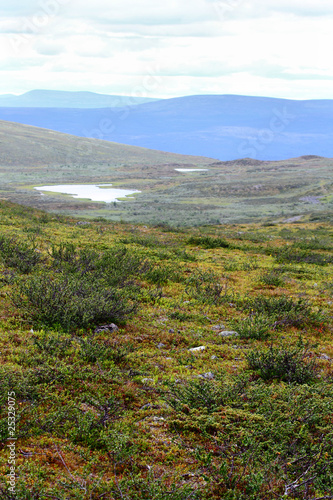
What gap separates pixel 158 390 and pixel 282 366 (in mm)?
1833

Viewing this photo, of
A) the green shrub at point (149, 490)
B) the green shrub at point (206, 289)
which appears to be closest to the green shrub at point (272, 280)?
the green shrub at point (206, 289)

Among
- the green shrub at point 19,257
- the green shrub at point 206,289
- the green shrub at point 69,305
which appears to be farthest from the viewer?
the green shrub at point 19,257

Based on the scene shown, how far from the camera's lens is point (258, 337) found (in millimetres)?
6816

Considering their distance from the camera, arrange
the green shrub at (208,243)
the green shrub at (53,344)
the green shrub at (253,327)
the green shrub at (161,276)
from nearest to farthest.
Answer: the green shrub at (53,344) → the green shrub at (253,327) → the green shrub at (161,276) → the green shrub at (208,243)

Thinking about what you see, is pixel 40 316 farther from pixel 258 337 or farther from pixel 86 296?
pixel 258 337

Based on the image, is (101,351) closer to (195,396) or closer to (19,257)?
(195,396)

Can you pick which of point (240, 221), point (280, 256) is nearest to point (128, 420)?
point (280, 256)

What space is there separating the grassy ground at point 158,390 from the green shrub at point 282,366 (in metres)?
0.02

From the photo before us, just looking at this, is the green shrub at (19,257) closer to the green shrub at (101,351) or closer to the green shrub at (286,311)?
the green shrub at (101,351)

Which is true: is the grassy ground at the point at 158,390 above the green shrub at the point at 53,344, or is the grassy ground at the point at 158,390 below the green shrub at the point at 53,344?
below

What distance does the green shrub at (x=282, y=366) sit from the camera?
5.27 metres

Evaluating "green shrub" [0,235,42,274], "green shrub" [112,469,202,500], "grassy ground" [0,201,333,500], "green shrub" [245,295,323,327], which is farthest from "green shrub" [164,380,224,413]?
"green shrub" [0,235,42,274]

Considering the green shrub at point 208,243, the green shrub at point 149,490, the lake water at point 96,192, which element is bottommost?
the green shrub at point 149,490

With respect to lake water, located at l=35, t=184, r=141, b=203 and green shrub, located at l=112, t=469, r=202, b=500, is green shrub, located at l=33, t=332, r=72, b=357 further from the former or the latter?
lake water, located at l=35, t=184, r=141, b=203
